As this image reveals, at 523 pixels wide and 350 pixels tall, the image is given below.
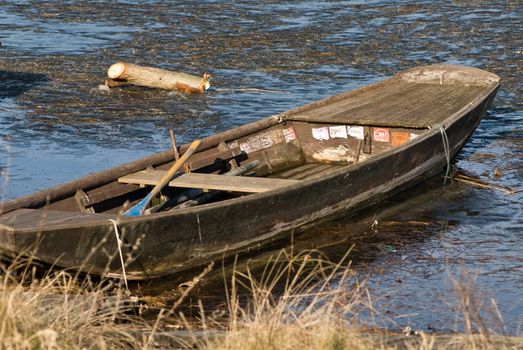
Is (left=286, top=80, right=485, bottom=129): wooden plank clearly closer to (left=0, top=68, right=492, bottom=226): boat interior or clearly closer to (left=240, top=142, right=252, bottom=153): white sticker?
(left=0, top=68, right=492, bottom=226): boat interior

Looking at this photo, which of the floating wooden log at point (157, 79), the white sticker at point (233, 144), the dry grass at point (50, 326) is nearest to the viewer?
the dry grass at point (50, 326)

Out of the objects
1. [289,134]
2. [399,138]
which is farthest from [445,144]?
[289,134]

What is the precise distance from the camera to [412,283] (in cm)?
806

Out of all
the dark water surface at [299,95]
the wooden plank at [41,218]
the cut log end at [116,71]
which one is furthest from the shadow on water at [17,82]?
the wooden plank at [41,218]

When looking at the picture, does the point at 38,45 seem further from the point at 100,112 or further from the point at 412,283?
the point at 412,283

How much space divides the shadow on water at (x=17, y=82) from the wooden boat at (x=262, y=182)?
16.8ft

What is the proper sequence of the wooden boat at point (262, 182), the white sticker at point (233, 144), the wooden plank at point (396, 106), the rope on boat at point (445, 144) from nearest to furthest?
the wooden boat at point (262, 182) → the white sticker at point (233, 144) → the rope on boat at point (445, 144) → the wooden plank at point (396, 106)

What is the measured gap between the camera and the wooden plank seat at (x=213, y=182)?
8883mm

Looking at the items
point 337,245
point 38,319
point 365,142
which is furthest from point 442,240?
point 38,319

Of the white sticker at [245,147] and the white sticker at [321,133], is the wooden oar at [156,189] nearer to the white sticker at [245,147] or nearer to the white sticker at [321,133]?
the white sticker at [245,147]

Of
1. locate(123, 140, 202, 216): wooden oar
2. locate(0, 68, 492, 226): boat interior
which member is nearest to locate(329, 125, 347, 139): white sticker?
locate(0, 68, 492, 226): boat interior

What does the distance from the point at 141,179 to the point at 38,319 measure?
3.54 m

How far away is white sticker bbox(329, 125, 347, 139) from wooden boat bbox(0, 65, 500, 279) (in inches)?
0.4

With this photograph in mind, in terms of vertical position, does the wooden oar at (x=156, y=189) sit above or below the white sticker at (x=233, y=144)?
above
